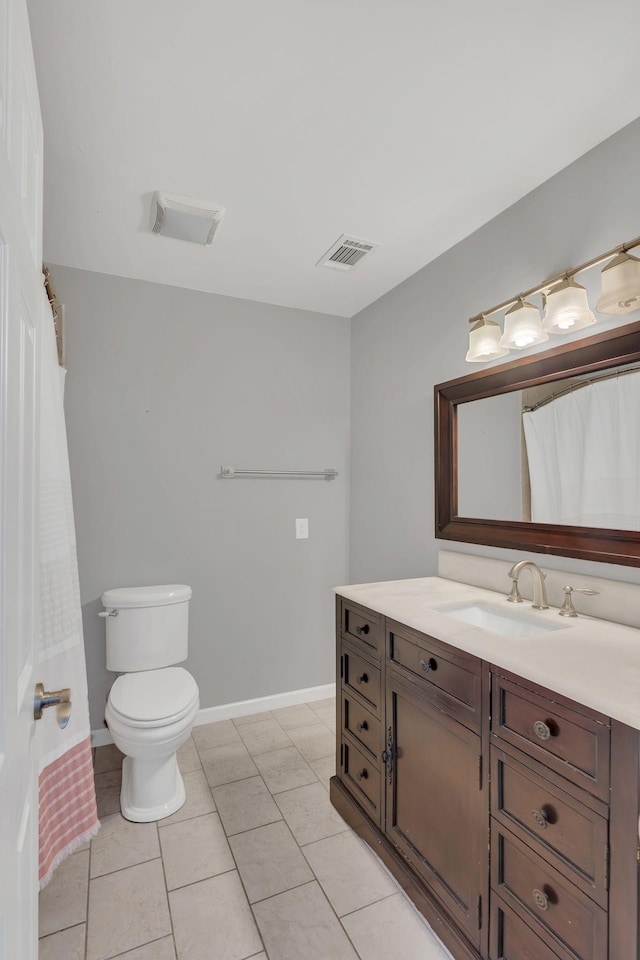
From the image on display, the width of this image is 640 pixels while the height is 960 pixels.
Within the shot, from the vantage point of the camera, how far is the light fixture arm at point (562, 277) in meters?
1.41

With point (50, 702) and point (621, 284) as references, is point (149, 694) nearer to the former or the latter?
point (50, 702)

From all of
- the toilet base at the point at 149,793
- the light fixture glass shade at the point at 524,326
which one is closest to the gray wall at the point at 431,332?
the light fixture glass shade at the point at 524,326

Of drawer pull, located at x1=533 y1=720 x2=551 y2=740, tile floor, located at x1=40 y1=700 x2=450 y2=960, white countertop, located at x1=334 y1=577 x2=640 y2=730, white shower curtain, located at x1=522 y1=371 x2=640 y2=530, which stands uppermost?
white shower curtain, located at x1=522 y1=371 x2=640 y2=530

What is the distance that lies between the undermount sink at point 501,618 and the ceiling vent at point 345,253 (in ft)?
5.15

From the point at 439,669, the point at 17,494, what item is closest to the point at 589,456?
the point at 439,669

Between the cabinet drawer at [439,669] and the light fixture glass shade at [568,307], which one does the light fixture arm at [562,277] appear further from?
the cabinet drawer at [439,669]

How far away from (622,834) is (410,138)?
6.16 ft

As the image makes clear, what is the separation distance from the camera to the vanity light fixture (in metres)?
1.41

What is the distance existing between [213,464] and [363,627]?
132cm

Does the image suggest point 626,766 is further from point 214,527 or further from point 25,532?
point 214,527

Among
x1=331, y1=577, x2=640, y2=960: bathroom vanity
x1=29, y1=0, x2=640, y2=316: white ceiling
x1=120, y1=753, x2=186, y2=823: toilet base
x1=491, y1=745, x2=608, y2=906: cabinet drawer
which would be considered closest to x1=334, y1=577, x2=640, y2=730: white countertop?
x1=331, y1=577, x2=640, y2=960: bathroom vanity

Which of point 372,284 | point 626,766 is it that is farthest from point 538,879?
point 372,284

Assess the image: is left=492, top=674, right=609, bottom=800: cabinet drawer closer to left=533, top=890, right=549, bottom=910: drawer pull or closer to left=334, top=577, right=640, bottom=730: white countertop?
left=334, top=577, right=640, bottom=730: white countertop

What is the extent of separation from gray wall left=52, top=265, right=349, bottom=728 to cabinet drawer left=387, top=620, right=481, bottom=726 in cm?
133
